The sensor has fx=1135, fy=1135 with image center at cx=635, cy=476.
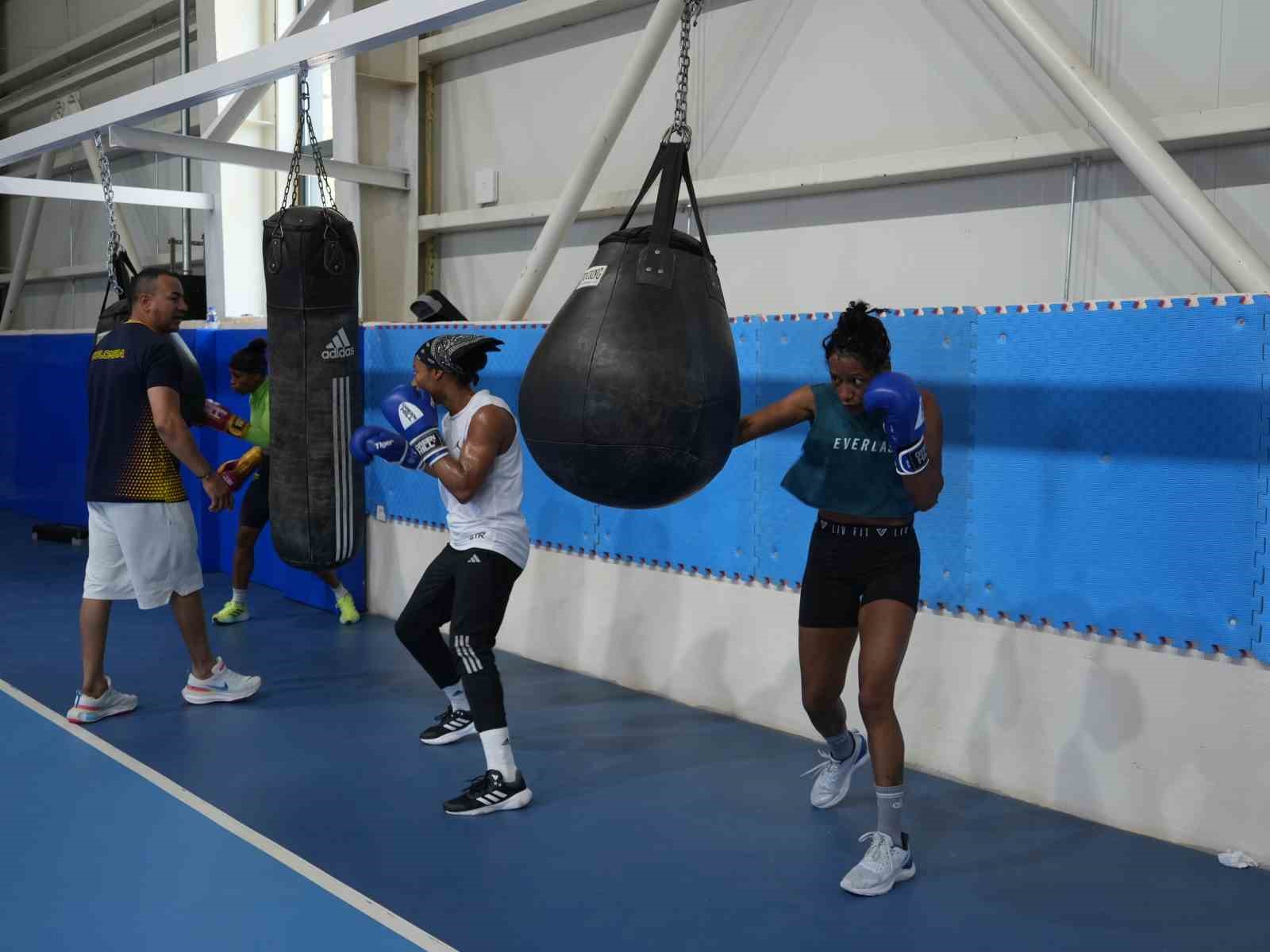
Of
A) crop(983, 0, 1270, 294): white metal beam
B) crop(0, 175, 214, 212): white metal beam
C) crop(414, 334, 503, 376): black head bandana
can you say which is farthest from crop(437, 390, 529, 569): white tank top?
crop(0, 175, 214, 212): white metal beam

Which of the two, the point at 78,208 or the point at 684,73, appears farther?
the point at 78,208

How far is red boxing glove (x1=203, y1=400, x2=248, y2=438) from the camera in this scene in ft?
16.4

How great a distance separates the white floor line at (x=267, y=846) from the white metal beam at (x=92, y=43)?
8.23 m

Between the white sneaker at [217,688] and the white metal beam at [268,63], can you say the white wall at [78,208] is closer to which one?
the white metal beam at [268,63]

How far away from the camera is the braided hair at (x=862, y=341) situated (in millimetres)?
3174

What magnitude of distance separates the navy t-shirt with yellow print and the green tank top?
8.56ft

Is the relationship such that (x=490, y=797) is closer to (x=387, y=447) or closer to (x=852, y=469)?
(x=387, y=447)

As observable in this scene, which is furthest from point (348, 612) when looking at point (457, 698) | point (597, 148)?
point (597, 148)

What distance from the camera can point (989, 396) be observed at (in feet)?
12.6

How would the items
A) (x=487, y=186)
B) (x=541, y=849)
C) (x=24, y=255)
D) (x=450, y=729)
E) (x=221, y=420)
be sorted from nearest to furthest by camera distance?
(x=541, y=849) → (x=450, y=729) → (x=221, y=420) → (x=487, y=186) → (x=24, y=255)

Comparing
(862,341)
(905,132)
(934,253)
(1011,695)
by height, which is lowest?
(1011,695)

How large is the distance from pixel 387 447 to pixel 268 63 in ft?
4.98

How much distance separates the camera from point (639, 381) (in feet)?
8.12

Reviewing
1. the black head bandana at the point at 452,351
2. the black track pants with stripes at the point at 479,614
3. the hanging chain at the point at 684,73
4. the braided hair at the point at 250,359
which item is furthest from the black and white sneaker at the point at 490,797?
the braided hair at the point at 250,359
